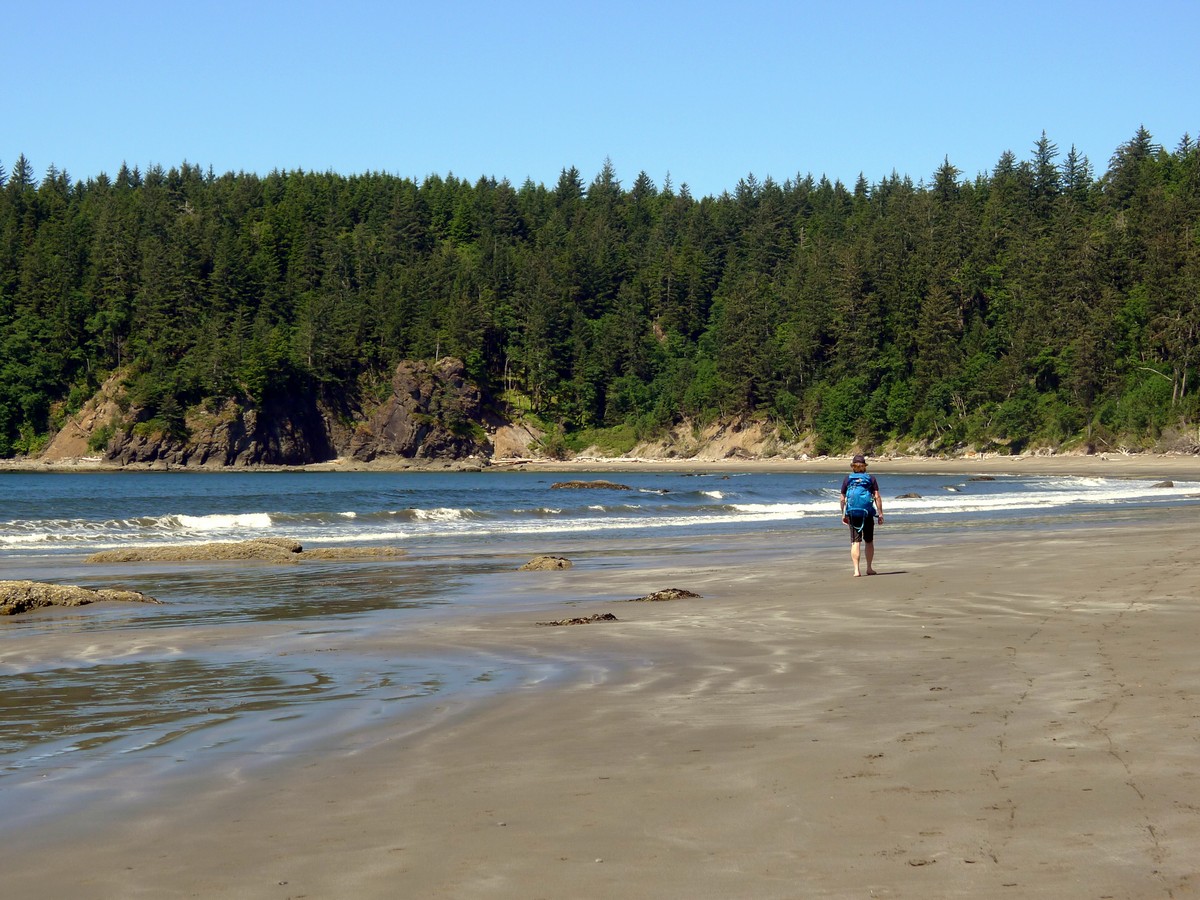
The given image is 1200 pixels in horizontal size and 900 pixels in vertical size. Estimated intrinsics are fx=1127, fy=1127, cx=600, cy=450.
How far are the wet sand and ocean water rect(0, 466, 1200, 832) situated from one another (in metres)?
0.60

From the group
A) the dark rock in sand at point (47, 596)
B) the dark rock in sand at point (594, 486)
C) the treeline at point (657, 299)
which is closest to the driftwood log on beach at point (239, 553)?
the dark rock in sand at point (47, 596)

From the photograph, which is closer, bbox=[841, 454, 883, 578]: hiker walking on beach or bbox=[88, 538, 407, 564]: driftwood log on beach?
bbox=[841, 454, 883, 578]: hiker walking on beach

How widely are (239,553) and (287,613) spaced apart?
9.10 meters

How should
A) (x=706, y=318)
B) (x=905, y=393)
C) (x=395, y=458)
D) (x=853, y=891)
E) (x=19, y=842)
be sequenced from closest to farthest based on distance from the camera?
(x=853, y=891)
(x=19, y=842)
(x=905, y=393)
(x=395, y=458)
(x=706, y=318)

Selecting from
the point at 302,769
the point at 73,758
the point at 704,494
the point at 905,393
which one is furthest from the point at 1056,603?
the point at 905,393

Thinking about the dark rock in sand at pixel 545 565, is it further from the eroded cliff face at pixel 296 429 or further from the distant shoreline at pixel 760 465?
the eroded cliff face at pixel 296 429

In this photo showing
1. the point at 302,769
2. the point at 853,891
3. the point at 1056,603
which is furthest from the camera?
the point at 1056,603

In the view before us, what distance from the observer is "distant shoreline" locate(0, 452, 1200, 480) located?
235 feet

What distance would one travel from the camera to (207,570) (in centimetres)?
1980

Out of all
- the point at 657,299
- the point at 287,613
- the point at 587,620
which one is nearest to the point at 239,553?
the point at 287,613

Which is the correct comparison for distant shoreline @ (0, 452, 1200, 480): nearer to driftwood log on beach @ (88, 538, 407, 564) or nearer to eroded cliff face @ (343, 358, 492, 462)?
eroded cliff face @ (343, 358, 492, 462)

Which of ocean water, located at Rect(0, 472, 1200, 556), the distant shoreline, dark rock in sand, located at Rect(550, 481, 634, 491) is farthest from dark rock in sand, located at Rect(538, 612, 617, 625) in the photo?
the distant shoreline

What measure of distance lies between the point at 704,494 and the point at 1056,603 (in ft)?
126

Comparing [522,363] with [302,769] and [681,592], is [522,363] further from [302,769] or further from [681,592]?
[302,769]
